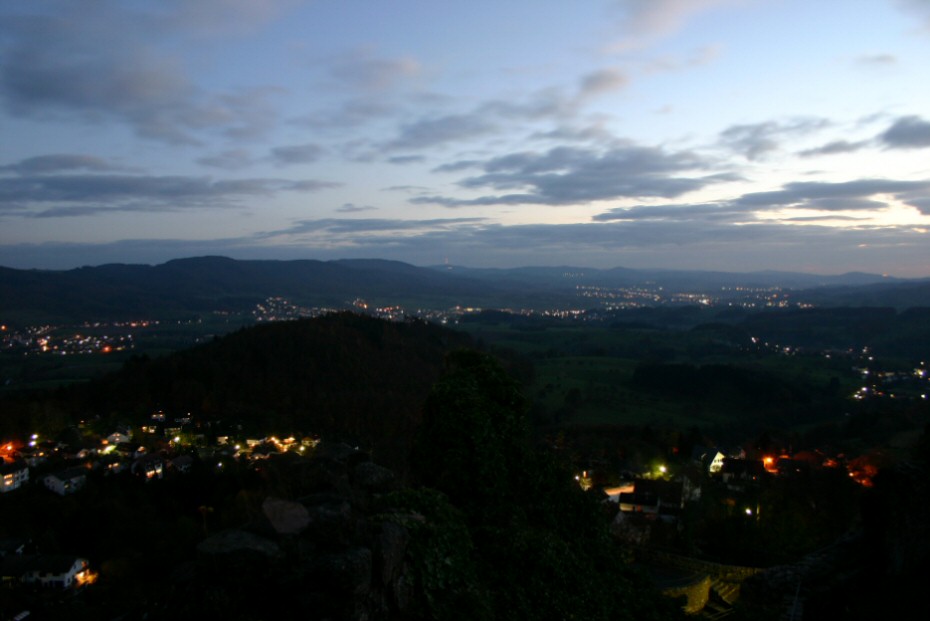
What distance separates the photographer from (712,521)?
19547 millimetres

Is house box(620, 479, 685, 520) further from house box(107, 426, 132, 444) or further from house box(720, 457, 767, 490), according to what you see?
house box(107, 426, 132, 444)

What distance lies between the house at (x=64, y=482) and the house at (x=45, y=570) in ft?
23.2

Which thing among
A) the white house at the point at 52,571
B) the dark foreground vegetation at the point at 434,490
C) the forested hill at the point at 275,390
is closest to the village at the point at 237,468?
the white house at the point at 52,571

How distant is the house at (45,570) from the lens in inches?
780

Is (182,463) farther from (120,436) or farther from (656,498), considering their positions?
(656,498)

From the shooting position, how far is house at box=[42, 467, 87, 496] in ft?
90.3

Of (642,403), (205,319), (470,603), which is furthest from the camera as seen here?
(205,319)

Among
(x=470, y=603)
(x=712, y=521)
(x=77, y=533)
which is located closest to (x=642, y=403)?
(x=712, y=521)

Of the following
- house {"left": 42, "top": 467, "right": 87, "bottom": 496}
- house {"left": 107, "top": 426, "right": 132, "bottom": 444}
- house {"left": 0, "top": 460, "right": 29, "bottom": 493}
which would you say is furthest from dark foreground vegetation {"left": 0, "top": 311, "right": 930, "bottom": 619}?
house {"left": 107, "top": 426, "right": 132, "bottom": 444}

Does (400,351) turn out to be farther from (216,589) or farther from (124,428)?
(216,589)

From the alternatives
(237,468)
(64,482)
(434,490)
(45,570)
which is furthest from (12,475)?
(434,490)

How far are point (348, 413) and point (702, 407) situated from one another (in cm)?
3761

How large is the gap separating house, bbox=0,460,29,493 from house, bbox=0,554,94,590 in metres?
9.39

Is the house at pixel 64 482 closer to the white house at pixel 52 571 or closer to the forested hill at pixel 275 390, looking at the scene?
the white house at pixel 52 571
